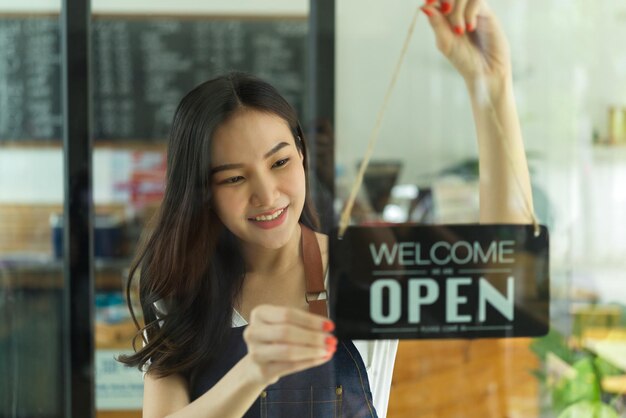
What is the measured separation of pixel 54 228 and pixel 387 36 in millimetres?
1056

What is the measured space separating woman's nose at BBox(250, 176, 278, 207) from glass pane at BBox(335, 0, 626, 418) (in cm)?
20

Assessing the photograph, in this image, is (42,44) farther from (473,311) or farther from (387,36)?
(473,311)

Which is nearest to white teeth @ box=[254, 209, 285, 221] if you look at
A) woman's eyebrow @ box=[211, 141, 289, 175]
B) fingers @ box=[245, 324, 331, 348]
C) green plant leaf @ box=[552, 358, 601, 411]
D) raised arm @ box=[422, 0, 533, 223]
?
woman's eyebrow @ box=[211, 141, 289, 175]

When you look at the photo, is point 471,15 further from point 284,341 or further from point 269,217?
point 284,341

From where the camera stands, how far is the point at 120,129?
92.0 inches

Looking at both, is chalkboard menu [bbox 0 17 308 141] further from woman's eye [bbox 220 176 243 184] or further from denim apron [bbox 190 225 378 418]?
denim apron [bbox 190 225 378 418]

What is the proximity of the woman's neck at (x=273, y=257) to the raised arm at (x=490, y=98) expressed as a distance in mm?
414

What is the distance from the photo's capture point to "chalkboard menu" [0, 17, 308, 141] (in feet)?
6.15

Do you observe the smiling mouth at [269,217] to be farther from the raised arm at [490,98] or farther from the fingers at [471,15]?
the fingers at [471,15]

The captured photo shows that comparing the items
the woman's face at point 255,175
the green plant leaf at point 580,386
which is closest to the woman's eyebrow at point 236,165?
the woman's face at point 255,175

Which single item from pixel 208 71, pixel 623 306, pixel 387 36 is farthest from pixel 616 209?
pixel 208 71

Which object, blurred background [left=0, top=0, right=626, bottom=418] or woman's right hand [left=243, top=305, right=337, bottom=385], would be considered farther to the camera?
blurred background [left=0, top=0, right=626, bottom=418]

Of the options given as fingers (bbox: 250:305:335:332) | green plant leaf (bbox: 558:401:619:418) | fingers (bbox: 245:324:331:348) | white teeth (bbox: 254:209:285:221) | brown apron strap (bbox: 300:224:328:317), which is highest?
white teeth (bbox: 254:209:285:221)

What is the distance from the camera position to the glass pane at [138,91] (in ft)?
6.10
